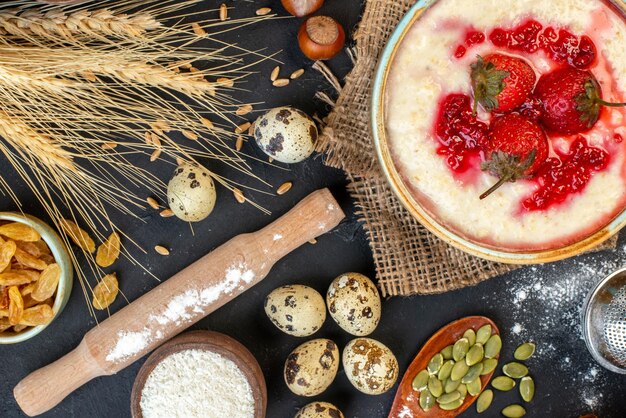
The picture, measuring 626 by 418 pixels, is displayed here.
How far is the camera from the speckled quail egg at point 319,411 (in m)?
1.61

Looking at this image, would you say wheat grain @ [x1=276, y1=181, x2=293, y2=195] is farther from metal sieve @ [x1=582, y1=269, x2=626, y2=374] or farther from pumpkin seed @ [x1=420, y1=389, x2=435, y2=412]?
metal sieve @ [x1=582, y1=269, x2=626, y2=374]

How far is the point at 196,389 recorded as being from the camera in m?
1.57

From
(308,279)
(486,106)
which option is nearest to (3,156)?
(308,279)

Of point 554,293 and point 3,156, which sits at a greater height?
point 3,156

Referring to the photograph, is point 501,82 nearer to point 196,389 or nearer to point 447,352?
point 447,352

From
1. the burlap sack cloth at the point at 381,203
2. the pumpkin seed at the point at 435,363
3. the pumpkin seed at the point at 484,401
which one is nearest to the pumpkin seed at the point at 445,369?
the pumpkin seed at the point at 435,363

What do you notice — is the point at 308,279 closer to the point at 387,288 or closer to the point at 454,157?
the point at 387,288

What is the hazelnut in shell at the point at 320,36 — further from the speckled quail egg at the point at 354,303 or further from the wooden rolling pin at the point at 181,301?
the speckled quail egg at the point at 354,303

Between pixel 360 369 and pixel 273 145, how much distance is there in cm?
58

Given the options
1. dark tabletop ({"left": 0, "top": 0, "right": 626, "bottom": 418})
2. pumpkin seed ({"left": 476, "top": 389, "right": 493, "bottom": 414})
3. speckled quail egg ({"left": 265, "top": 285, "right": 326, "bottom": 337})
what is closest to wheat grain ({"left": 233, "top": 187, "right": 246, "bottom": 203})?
dark tabletop ({"left": 0, "top": 0, "right": 626, "bottom": 418})

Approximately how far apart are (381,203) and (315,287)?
0.28m

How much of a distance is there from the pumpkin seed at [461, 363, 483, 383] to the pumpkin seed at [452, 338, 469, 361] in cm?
4

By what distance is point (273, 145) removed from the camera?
1523 millimetres

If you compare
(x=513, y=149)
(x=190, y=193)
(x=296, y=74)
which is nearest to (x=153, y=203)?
(x=190, y=193)
